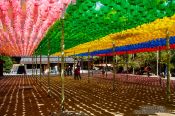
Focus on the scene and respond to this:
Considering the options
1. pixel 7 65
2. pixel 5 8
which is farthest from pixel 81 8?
pixel 7 65

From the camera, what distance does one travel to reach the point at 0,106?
52.7 feet

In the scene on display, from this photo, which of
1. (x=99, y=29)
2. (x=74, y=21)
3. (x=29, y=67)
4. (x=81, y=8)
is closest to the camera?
(x=81, y=8)

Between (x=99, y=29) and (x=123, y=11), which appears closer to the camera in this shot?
(x=123, y=11)

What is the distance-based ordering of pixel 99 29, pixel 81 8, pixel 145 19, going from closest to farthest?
pixel 81 8 → pixel 145 19 → pixel 99 29

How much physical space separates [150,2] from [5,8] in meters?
5.77

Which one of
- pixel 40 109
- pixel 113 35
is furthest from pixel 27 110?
pixel 113 35

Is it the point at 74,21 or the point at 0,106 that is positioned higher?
the point at 74,21

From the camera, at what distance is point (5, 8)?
45.0ft

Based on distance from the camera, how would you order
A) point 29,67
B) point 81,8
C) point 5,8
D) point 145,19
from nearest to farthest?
point 5,8 < point 81,8 < point 145,19 < point 29,67

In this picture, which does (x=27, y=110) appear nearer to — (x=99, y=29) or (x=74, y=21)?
(x=74, y=21)

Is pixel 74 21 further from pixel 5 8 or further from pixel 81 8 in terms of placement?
pixel 5 8

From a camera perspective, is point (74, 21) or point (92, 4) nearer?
point (92, 4)

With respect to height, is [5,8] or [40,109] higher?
[5,8]

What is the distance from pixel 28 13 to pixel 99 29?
882 cm
